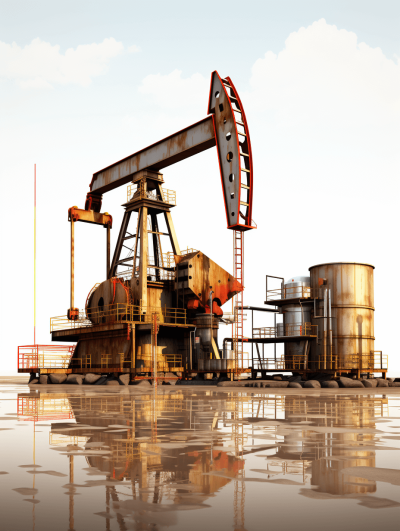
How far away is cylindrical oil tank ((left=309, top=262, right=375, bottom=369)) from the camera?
3347 cm

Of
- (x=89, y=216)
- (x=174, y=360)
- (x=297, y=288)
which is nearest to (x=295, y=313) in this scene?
(x=297, y=288)

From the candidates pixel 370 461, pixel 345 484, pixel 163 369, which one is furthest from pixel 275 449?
pixel 163 369

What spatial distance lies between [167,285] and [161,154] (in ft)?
26.2

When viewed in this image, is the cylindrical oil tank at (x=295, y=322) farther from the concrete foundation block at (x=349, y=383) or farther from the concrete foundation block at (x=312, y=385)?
the concrete foundation block at (x=312, y=385)

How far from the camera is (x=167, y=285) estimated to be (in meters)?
36.0

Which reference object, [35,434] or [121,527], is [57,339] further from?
[121,527]

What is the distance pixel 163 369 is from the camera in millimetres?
33562

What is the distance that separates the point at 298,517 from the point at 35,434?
17.3 feet

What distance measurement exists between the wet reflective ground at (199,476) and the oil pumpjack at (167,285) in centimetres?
2295

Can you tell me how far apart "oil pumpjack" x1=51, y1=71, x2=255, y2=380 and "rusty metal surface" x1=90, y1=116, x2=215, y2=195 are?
6cm

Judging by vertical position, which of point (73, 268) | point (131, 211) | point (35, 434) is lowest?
point (35, 434)

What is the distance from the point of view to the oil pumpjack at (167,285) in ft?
103

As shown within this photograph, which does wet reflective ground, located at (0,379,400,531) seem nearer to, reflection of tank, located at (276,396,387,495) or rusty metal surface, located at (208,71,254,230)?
reflection of tank, located at (276,396,387,495)

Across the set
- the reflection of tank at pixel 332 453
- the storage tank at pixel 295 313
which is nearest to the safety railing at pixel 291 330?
the storage tank at pixel 295 313
